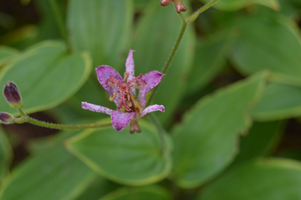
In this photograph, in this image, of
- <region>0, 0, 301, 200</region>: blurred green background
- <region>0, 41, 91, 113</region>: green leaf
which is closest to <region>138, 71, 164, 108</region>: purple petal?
<region>0, 0, 301, 200</region>: blurred green background

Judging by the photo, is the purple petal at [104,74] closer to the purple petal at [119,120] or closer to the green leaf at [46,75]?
the purple petal at [119,120]

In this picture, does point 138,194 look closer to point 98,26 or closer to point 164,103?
point 164,103

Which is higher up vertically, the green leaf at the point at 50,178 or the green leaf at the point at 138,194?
the green leaf at the point at 50,178

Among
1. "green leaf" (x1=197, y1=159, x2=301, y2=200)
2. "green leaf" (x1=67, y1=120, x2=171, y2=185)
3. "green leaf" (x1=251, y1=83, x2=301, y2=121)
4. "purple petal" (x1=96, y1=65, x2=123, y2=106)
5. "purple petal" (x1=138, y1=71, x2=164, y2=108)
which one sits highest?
"purple petal" (x1=96, y1=65, x2=123, y2=106)

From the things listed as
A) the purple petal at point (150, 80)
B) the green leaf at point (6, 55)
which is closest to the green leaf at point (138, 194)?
the purple petal at point (150, 80)

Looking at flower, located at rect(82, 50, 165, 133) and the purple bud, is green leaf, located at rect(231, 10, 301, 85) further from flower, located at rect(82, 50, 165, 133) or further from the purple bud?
the purple bud

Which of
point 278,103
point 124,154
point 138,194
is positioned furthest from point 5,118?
point 278,103

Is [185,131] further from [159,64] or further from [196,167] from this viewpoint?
[159,64]
